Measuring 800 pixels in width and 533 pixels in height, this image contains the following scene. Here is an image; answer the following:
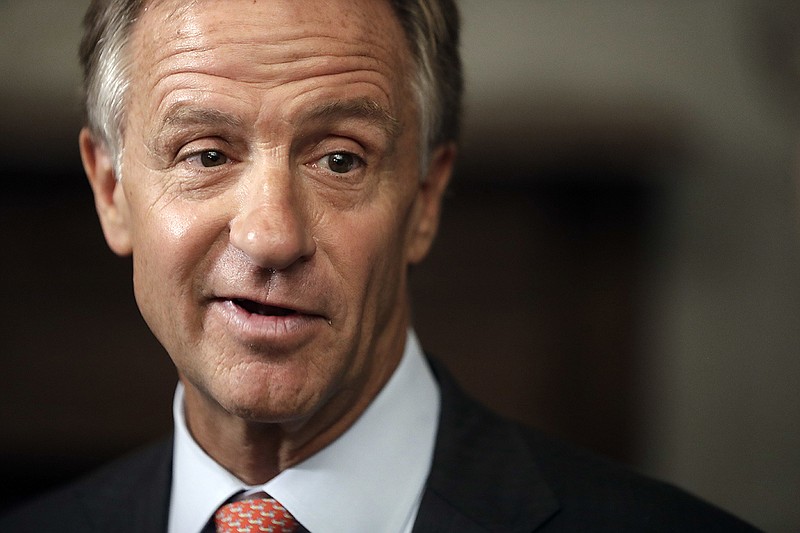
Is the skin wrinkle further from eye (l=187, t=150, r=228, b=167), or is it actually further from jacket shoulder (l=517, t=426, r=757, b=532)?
jacket shoulder (l=517, t=426, r=757, b=532)

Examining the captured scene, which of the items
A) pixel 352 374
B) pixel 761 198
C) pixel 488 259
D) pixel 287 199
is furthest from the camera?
pixel 488 259

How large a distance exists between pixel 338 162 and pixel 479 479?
0.59 metres

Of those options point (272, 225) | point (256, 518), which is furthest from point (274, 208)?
point (256, 518)

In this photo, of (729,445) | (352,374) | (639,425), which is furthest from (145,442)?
(352,374)

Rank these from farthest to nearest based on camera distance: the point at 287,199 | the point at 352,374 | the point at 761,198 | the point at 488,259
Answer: the point at 488,259 → the point at 761,198 → the point at 352,374 → the point at 287,199

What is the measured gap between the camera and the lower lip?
1.57 meters

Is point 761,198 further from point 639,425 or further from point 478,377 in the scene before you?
point 478,377

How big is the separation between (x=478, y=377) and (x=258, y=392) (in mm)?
3031

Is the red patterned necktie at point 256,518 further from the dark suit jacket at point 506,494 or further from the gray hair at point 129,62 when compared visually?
the gray hair at point 129,62

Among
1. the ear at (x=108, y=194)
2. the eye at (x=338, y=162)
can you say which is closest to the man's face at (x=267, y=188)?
the eye at (x=338, y=162)

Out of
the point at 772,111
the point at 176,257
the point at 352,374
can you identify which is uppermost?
the point at 176,257

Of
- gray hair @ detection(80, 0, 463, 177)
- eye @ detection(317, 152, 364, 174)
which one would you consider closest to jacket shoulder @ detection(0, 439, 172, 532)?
gray hair @ detection(80, 0, 463, 177)

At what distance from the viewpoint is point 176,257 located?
1608 mm

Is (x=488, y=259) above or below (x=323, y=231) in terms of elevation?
below
